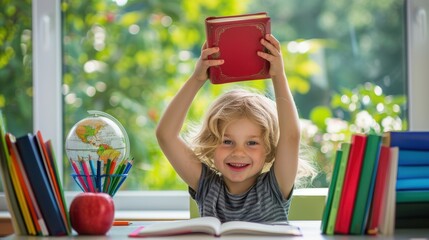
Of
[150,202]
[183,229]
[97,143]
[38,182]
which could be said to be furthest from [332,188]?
[150,202]

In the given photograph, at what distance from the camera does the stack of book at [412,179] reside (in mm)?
1669

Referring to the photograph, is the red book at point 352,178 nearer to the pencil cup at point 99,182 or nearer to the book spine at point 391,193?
the book spine at point 391,193

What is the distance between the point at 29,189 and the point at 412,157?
0.85 meters

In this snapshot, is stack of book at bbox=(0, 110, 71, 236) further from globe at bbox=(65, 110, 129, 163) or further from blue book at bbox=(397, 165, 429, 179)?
blue book at bbox=(397, 165, 429, 179)

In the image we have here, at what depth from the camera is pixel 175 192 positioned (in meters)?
3.12

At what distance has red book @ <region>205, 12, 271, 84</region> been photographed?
1764 mm

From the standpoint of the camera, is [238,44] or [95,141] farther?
[95,141]

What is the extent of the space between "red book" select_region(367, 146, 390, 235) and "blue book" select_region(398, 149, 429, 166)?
0.41 ft

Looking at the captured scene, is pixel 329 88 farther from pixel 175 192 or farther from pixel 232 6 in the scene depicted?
pixel 175 192

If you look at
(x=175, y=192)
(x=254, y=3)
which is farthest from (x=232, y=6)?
(x=175, y=192)

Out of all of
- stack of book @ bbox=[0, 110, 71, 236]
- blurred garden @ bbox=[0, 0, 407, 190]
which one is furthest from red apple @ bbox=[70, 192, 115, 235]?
blurred garden @ bbox=[0, 0, 407, 190]

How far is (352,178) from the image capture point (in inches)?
62.2

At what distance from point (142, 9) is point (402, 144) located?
5.63 ft

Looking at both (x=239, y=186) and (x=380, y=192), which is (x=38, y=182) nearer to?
(x=239, y=186)
